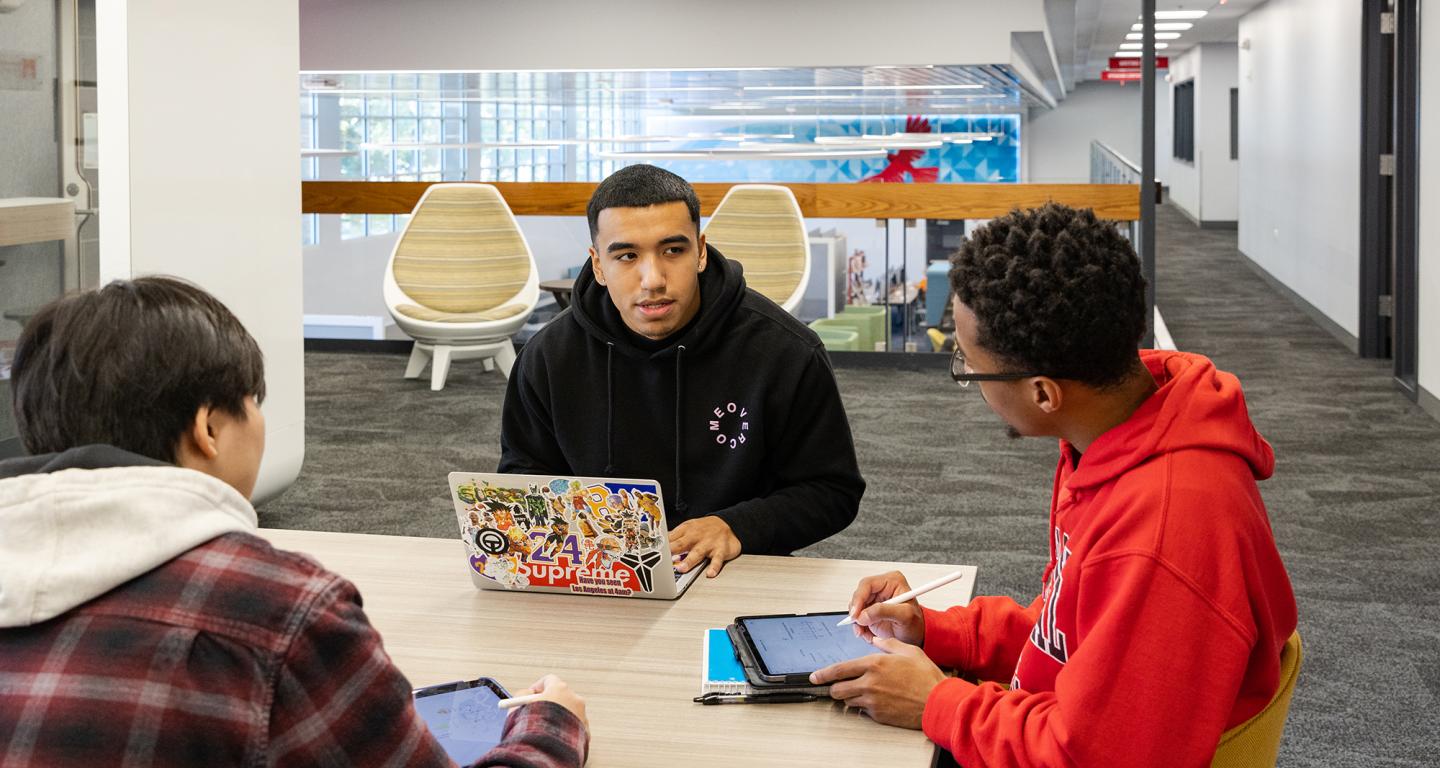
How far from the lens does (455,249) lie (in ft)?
22.8

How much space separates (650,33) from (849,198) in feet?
5.65

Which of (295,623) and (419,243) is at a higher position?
(419,243)

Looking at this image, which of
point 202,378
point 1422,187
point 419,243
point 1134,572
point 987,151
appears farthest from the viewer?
point 987,151

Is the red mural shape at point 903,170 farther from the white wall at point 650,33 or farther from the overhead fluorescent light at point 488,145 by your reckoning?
the overhead fluorescent light at point 488,145

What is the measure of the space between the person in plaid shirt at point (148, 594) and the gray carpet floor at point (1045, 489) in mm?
2236

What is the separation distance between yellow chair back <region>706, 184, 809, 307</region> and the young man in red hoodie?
17.6 ft

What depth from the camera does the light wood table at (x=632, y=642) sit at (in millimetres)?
1302

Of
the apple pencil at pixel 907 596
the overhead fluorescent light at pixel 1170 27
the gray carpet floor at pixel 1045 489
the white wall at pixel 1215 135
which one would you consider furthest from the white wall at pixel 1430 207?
the white wall at pixel 1215 135

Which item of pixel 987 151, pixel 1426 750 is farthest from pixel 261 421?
pixel 987 151

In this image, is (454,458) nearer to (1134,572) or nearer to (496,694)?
(496,694)

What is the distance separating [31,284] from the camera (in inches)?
140

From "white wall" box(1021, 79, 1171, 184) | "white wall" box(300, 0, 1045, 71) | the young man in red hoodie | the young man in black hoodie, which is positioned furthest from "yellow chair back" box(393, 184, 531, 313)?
the young man in red hoodie

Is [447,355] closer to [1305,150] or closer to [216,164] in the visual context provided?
[216,164]

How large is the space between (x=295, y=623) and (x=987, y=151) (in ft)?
26.3
